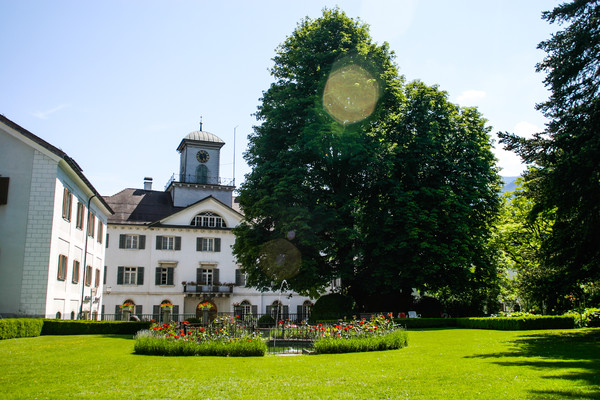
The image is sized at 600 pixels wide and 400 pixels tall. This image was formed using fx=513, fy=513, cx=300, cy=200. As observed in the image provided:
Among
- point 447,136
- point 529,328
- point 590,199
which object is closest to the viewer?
point 590,199

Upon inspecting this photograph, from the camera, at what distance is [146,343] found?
54.3 ft

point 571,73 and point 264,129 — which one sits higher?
point 264,129

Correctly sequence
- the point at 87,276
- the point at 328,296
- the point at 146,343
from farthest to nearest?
1. the point at 87,276
2. the point at 328,296
3. the point at 146,343

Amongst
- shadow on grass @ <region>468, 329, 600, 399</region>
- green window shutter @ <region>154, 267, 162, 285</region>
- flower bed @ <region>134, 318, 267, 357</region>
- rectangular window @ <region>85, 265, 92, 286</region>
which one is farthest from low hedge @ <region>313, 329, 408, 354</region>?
green window shutter @ <region>154, 267, 162, 285</region>

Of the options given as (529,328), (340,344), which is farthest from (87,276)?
(529,328)

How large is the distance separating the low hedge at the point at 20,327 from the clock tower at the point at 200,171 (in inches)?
1292

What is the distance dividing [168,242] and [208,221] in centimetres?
458

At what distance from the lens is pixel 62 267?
90.9ft

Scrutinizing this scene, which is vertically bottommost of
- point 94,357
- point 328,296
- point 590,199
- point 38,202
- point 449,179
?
point 94,357

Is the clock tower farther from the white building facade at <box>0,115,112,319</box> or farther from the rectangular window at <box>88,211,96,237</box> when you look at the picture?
the white building facade at <box>0,115,112,319</box>

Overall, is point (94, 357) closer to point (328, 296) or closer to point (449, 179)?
point (328, 296)

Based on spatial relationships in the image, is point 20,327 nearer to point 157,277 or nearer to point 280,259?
point 280,259

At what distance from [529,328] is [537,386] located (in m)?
16.9

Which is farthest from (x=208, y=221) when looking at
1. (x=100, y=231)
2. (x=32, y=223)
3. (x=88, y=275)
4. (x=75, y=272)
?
(x=32, y=223)
